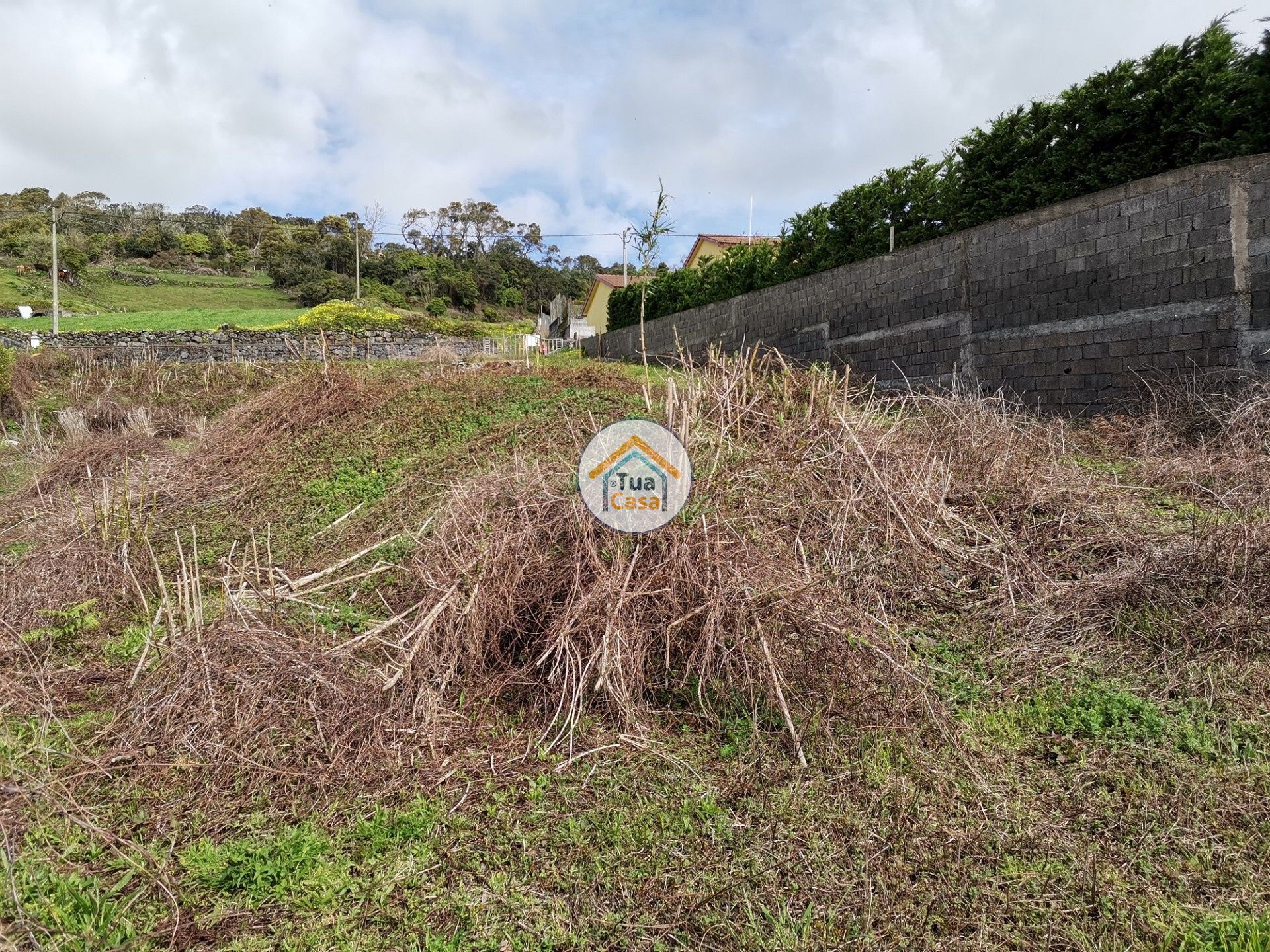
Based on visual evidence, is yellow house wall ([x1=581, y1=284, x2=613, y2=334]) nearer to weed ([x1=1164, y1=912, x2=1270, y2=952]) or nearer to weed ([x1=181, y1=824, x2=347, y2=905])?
weed ([x1=181, y1=824, x2=347, y2=905])

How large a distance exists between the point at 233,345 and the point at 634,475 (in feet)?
52.0

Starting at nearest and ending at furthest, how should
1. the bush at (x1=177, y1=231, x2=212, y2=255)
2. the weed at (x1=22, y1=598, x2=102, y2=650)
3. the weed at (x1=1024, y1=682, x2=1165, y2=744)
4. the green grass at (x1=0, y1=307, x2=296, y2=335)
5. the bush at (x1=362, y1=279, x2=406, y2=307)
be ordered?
1. the weed at (x1=1024, y1=682, x2=1165, y2=744)
2. the weed at (x1=22, y1=598, x2=102, y2=650)
3. the green grass at (x1=0, y1=307, x2=296, y2=335)
4. the bush at (x1=362, y1=279, x2=406, y2=307)
5. the bush at (x1=177, y1=231, x2=212, y2=255)

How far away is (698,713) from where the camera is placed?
108 inches

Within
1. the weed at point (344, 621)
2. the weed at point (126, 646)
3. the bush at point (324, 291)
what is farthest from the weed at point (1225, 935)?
the bush at point (324, 291)

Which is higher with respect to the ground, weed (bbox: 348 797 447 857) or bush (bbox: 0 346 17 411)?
bush (bbox: 0 346 17 411)

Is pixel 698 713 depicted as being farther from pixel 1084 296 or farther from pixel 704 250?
pixel 704 250

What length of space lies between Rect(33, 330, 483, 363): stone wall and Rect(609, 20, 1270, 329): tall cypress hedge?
9.71 meters

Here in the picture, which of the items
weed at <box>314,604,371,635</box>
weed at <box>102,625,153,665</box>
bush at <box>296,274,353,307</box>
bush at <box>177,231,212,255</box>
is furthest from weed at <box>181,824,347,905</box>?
bush at <box>177,231,212,255</box>

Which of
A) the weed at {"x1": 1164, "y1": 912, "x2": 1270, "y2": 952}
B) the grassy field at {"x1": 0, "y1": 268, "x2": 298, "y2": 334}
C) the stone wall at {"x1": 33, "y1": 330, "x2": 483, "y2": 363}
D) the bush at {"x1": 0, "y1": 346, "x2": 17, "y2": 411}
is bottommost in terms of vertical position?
the weed at {"x1": 1164, "y1": 912, "x2": 1270, "y2": 952}

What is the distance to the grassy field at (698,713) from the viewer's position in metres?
1.85

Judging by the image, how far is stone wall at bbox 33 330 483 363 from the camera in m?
15.7

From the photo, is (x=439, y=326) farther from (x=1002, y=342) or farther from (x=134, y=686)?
(x=134, y=686)

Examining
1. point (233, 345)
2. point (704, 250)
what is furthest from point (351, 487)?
point (704, 250)

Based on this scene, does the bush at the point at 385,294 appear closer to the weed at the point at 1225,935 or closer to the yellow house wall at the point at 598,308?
the yellow house wall at the point at 598,308
